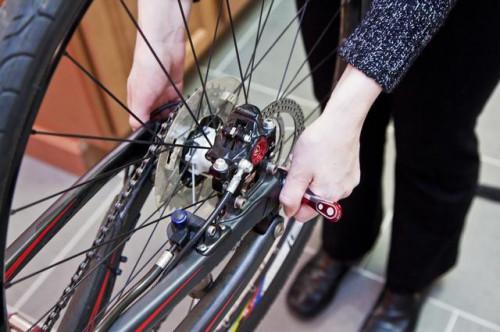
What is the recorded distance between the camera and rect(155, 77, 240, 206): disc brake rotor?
589 millimetres

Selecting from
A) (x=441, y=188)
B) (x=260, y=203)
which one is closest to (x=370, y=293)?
(x=441, y=188)

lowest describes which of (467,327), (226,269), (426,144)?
(467,327)

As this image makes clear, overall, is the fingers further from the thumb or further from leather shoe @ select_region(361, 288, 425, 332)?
leather shoe @ select_region(361, 288, 425, 332)

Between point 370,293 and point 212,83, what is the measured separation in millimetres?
676

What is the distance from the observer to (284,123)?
0.69 m

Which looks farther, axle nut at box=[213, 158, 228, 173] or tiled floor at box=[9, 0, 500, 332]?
tiled floor at box=[9, 0, 500, 332]

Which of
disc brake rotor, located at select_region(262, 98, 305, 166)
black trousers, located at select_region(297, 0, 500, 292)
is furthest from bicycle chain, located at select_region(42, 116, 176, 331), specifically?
black trousers, located at select_region(297, 0, 500, 292)

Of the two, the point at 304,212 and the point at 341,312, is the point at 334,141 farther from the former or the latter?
the point at 341,312

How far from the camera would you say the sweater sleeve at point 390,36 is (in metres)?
0.51

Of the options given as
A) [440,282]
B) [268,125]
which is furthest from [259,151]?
[440,282]

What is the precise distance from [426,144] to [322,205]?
0.31m

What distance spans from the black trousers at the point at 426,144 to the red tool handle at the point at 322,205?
26 cm

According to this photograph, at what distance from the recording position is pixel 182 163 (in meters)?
0.60

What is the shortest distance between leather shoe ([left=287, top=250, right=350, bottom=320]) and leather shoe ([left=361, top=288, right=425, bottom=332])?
9 cm
